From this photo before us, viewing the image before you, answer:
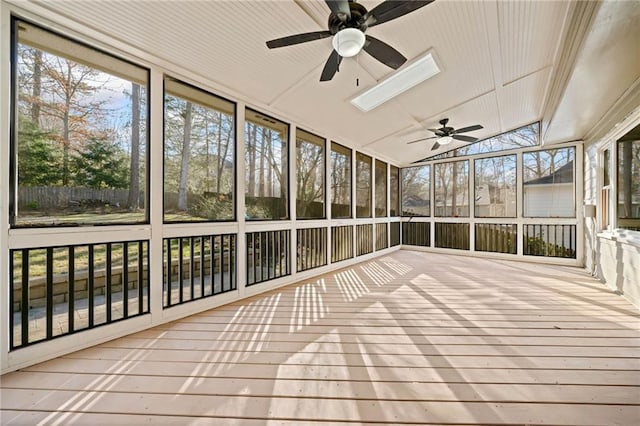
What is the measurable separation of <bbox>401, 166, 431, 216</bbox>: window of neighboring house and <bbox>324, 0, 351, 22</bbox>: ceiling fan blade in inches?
249

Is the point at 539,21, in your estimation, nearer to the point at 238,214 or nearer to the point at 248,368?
the point at 238,214

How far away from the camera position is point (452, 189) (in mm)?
7117

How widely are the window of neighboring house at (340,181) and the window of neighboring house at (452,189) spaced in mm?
3035

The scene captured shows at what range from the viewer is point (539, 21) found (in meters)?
2.79

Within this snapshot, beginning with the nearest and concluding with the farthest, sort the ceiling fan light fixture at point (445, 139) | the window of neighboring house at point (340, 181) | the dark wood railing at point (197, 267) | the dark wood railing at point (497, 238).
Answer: the dark wood railing at point (197, 267), the ceiling fan light fixture at point (445, 139), the window of neighboring house at point (340, 181), the dark wood railing at point (497, 238)

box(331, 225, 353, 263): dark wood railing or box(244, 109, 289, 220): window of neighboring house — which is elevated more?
box(244, 109, 289, 220): window of neighboring house

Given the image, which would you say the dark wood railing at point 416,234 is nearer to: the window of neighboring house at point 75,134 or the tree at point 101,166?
the window of neighboring house at point 75,134

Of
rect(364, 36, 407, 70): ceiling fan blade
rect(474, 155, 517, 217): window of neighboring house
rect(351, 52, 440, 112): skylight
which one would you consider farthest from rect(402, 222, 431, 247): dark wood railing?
rect(364, 36, 407, 70): ceiling fan blade

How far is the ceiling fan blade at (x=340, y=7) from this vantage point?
70.9 inches

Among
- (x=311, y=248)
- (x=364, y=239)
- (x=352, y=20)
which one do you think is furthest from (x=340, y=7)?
(x=364, y=239)

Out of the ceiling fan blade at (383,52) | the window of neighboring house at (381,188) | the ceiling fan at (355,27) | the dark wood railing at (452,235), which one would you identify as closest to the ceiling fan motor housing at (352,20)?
the ceiling fan at (355,27)

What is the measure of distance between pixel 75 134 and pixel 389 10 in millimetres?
2827

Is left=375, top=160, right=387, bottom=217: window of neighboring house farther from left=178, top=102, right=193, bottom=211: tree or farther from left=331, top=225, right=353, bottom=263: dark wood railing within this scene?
left=178, top=102, right=193, bottom=211: tree

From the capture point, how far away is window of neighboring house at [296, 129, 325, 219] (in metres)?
4.60
